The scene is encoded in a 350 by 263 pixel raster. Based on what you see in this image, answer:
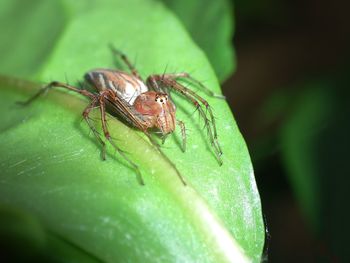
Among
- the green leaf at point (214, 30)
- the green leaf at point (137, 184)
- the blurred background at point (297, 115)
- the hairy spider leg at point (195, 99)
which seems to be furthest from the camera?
the blurred background at point (297, 115)

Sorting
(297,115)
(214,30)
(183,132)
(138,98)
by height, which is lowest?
(297,115)

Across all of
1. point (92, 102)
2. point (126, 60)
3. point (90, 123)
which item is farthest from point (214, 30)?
point (90, 123)

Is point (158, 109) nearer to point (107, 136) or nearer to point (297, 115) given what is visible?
point (107, 136)

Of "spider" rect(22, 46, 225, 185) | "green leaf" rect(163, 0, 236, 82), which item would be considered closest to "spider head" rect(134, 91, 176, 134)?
"spider" rect(22, 46, 225, 185)

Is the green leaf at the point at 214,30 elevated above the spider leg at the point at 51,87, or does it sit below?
above

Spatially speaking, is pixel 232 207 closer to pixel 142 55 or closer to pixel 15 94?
pixel 142 55

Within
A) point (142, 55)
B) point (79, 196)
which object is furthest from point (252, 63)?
point (79, 196)

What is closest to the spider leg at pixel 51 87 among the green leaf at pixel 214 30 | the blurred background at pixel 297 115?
the green leaf at pixel 214 30

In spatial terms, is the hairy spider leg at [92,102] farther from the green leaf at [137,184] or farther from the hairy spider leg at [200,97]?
the hairy spider leg at [200,97]
